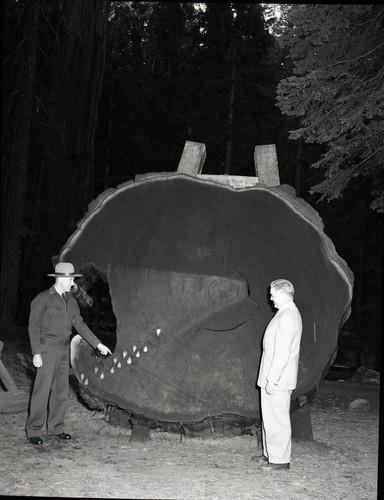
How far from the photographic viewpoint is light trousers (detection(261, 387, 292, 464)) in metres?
3.61

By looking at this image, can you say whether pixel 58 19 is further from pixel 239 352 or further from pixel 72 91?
pixel 239 352

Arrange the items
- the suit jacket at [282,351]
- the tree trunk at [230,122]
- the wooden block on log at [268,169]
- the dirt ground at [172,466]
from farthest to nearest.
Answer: the tree trunk at [230,122], the wooden block on log at [268,169], the suit jacket at [282,351], the dirt ground at [172,466]

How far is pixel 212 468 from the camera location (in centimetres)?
362

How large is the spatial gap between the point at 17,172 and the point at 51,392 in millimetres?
6032

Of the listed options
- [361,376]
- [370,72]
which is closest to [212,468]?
[370,72]

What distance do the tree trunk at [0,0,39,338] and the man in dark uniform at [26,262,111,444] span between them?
545cm

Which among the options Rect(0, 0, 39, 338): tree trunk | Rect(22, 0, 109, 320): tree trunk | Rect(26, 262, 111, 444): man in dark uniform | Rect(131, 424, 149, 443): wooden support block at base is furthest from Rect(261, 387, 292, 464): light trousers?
Rect(22, 0, 109, 320): tree trunk

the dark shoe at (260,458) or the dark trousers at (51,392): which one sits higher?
the dark trousers at (51,392)

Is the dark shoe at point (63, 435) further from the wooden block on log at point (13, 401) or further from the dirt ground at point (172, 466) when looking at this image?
the wooden block on log at point (13, 401)

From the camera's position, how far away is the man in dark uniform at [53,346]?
4.06 metres

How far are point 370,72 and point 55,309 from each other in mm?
4050

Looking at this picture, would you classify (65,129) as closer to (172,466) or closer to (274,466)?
(172,466)

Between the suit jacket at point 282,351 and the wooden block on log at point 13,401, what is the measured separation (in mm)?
2295

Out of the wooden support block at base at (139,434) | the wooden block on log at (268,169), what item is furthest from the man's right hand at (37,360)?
the wooden block on log at (268,169)
